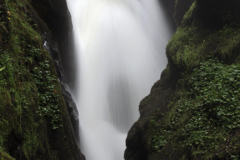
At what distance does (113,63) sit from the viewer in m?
19.5

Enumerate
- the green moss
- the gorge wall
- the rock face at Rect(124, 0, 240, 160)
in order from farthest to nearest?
1. the green moss
2. the rock face at Rect(124, 0, 240, 160)
3. the gorge wall

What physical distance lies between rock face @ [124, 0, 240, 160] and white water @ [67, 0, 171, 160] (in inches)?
215

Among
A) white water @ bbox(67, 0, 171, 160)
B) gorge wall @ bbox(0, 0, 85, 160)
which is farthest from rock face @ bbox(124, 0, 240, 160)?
white water @ bbox(67, 0, 171, 160)

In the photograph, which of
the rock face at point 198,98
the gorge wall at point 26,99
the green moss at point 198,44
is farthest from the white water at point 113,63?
the green moss at point 198,44

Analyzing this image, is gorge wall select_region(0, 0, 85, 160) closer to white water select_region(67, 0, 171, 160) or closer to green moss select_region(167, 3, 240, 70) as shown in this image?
green moss select_region(167, 3, 240, 70)

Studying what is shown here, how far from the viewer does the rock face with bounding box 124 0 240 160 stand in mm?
4621

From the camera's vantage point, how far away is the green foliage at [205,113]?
4500 millimetres

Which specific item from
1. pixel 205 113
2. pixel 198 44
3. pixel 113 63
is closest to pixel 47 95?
pixel 205 113

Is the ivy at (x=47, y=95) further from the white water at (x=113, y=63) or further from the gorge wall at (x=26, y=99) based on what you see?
the white water at (x=113, y=63)

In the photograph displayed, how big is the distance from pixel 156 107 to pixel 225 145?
4556 millimetres

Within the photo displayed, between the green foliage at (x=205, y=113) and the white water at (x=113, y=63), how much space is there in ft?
21.3

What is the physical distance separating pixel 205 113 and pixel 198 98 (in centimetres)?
80

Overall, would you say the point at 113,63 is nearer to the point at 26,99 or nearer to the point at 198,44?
the point at 198,44

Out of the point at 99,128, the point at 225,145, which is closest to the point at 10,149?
the point at 225,145
